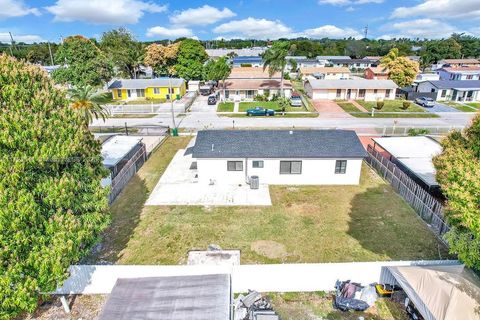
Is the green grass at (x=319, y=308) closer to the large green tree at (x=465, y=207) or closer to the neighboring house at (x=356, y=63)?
the large green tree at (x=465, y=207)

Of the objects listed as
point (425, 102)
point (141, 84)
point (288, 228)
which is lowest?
point (288, 228)

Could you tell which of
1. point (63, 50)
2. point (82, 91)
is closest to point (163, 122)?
point (82, 91)

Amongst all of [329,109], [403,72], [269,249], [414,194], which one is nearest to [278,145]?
[269,249]

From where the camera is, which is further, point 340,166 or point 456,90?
point 456,90

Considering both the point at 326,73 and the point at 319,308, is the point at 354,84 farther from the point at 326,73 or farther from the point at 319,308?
the point at 319,308

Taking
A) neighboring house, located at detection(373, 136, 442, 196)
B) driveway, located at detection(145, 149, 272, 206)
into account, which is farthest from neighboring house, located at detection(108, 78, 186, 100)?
neighboring house, located at detection(373, 136, 442, 196)

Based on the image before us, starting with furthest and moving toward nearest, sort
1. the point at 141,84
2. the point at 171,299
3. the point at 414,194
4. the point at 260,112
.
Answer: the point at 141,84 → the point at 260,112 → the point at 414,194 → the point at 171,299

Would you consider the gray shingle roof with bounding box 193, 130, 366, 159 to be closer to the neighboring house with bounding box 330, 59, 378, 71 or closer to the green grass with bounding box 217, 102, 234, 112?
the green grass with bounding box 217, 102, 234, 112
